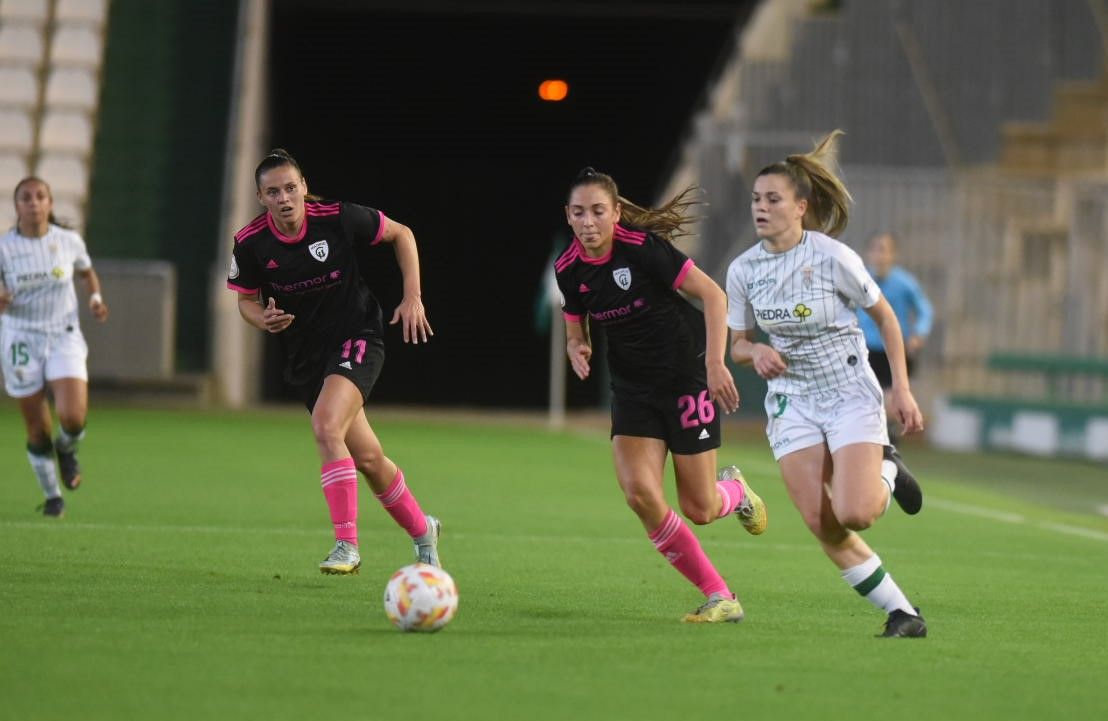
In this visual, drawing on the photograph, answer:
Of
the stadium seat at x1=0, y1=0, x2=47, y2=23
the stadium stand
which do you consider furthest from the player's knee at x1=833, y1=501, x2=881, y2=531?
the stadium seat at x1=0, y1=0, x2=47, y2=23

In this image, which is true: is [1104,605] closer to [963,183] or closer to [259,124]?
[963,183]

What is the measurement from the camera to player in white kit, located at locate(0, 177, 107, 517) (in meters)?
12.1

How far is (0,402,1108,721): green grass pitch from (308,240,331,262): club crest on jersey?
5.13 feet

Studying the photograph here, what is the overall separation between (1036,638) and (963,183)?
55.1 feet

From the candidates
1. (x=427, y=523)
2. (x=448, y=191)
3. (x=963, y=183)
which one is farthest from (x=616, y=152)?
(x=427, y=523)

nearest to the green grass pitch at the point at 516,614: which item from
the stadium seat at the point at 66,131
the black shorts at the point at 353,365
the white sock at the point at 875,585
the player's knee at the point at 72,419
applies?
the white sock at the point at 875,585

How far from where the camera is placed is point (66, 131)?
2872cm

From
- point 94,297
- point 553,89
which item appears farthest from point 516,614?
point 553,89

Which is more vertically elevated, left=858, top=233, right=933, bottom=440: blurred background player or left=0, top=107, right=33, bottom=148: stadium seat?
left=0, top=107, right=33, bottom=148: stadium seat

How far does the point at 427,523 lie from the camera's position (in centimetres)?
928

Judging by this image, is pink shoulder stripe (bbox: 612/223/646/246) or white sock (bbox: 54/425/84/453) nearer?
pink shoulder stripe (bbox: 612/223/646/246)

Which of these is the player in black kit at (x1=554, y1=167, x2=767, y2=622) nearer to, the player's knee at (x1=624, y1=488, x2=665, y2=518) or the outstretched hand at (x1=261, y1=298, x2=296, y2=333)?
the player's knee at (x1=624, y1=488, x2=665, y2=518)

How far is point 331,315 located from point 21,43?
2204 centimetres

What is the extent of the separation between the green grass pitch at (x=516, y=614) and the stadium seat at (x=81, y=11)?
1585cm
